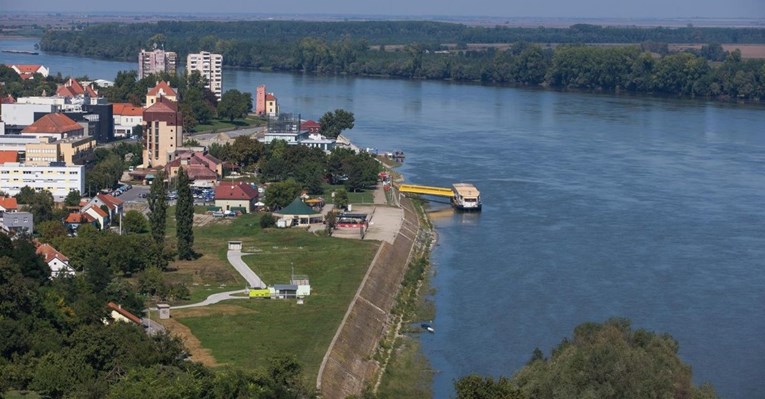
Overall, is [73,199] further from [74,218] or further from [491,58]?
[491,58]

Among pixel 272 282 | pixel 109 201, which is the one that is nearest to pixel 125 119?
pixel 109 201

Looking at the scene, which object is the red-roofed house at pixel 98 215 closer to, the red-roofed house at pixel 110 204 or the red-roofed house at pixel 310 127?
the red-roofed house at pixel 110 204

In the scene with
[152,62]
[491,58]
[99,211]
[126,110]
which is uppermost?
[152,62]

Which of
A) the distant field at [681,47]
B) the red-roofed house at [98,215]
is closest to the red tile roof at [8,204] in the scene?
the red-roofed house at [98,215]

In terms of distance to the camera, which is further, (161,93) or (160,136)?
(161,93)

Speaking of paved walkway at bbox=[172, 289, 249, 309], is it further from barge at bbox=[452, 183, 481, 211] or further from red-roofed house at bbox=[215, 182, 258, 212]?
barge at bbox=[452, 183, 481, 211]
